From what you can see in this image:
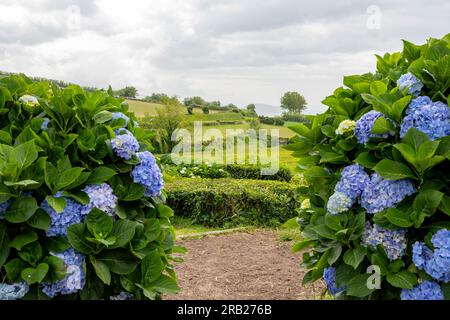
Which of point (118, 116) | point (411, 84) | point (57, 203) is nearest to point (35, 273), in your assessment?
point (57, 203)

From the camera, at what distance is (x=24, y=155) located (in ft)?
8.24

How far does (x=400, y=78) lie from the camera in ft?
9.63

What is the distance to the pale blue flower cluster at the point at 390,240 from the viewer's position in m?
2.61

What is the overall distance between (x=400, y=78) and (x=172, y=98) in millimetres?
16017

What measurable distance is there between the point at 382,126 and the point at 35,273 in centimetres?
200

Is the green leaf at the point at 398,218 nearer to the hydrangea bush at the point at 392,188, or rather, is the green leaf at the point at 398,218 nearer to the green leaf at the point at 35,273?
the hydrangea bush at the point at 392,188

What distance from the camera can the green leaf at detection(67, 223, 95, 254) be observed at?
2547mm

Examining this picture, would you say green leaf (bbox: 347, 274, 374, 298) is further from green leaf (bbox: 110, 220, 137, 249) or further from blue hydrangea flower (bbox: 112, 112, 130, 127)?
blue hydrangea flower (bbox: 112, 112, 130, 127)

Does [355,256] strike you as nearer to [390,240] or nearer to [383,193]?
[390,240]

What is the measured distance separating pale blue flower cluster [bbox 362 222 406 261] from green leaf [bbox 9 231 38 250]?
5.97ft

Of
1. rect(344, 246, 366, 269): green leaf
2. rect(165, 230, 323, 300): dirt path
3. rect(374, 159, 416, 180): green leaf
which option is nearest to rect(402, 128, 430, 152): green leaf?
rect(374, 159, 416, 180): green leaf

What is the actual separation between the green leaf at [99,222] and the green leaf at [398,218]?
1.47 m
